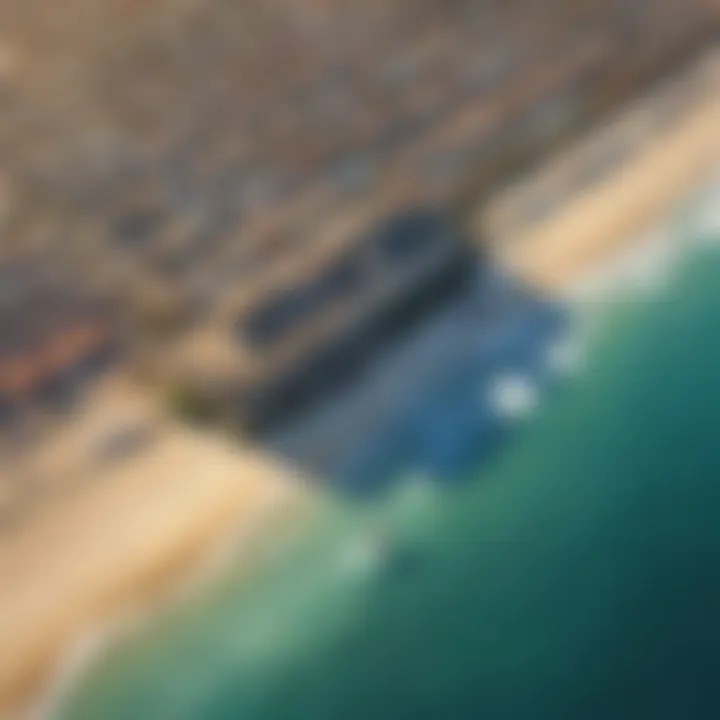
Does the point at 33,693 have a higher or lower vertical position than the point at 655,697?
higher

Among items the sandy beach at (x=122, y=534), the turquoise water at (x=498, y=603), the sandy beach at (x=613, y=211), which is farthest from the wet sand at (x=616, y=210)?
the sandy beach at (x=122, y=534)

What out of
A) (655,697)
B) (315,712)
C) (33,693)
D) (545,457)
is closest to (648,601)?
(655,697)

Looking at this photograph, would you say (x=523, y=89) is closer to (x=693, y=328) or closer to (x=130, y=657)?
(x=693, y=328)

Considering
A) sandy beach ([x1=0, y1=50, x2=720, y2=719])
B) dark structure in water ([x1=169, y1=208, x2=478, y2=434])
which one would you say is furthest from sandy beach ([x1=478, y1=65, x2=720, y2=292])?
sandy beach ([x1=0, y1=50, x2=720, y2=719])

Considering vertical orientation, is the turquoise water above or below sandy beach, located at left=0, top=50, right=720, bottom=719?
below

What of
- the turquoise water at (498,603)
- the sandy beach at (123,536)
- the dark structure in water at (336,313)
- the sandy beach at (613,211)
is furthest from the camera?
the sandy beach at (613,211)

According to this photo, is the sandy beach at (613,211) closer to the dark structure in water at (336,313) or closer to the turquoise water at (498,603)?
the dark structure in water at (336,313)

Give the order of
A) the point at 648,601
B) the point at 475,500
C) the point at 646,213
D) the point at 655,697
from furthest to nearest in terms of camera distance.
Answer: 1. the point at 646,213
2. the point at 475,500
3. the point at 648,601
4. the point at 655,697

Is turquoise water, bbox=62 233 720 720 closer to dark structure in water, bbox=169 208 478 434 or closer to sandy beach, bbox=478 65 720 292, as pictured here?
Result: dark structure in water, bbox=169 208 478 434
